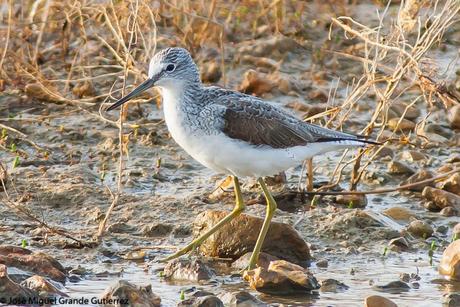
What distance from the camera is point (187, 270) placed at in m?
6.21

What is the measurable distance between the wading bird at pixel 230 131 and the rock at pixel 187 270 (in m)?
0.26

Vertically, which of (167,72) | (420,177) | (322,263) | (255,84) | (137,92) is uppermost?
(167,72)

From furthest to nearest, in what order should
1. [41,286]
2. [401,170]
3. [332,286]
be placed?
1. [401,170]
2. [332,286]
3. [41,286]

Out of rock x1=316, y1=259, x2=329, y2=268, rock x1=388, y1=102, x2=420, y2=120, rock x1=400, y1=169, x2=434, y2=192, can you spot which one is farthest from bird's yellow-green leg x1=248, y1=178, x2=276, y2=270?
rock x1=388, y1=102, x2=420, y2=120

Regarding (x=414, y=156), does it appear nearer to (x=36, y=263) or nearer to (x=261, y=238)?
(x=261, y=238)

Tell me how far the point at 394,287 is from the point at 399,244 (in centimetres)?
78

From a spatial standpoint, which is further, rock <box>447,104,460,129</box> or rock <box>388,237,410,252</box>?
rock <box>447,104,460,129</box>

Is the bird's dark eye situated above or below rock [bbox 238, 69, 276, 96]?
above

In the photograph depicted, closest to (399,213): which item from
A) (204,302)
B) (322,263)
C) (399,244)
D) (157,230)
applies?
(399,244)

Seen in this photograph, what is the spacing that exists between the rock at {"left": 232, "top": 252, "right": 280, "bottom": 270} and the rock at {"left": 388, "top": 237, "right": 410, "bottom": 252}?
2.85 feet

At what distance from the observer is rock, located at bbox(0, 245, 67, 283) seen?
599 centimetres

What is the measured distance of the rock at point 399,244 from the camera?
686 centimetres

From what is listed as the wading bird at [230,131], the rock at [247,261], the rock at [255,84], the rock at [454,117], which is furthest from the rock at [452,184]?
the rock at [255,84]

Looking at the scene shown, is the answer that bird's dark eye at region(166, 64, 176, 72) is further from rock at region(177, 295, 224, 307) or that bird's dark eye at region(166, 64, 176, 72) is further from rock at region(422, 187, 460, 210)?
rock at region(422, 187, 460, 210)
